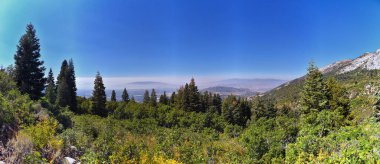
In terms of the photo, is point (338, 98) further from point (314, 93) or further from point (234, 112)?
point (234, 112)

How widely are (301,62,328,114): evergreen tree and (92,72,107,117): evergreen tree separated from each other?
35956 mm

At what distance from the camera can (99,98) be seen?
49969 mm

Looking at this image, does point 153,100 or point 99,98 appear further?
point 153,100

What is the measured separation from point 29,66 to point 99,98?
75.1 ft

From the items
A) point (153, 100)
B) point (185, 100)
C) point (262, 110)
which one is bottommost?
point (262, 110)

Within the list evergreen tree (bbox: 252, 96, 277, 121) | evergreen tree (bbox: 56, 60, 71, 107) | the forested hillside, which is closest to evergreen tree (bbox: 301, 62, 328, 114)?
the forested hillside

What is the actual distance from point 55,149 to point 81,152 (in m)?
1.61

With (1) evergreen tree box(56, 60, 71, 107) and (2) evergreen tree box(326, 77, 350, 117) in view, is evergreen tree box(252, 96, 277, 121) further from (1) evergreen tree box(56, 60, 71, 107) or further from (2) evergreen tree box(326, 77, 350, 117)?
(1) evergreen tree box(56, 60, 71, 107)

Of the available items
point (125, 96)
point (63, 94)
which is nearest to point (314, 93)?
point (63, 94)

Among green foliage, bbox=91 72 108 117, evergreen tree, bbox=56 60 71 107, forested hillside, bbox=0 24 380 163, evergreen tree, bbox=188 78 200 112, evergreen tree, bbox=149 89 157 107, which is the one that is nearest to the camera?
forested hillside, bbox=0 24 380 163

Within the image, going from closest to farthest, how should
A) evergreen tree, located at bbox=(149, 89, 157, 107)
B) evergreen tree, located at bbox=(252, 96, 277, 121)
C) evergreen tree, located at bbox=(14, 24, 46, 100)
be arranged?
evergreen tree, located at bbox=(14, 24, 46, 100)
evergreen tree, located at bbox=(252, 96, 277, 121)
evergreen tree, located at bbox=(149, 89, 157, 107)

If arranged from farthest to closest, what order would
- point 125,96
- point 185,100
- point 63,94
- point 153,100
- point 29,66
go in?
point 125,96 → point 153,100 → point 185,100 → point 63,94 → point 29,66

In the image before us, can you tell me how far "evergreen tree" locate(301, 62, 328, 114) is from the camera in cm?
2794

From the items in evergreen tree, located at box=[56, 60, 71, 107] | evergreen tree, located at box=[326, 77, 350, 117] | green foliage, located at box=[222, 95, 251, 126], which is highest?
evergreen tree, located at box=[56, 60, 71, 107]
